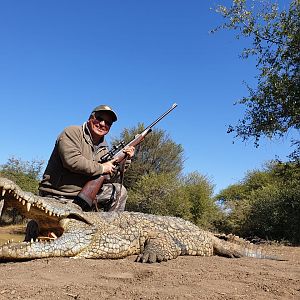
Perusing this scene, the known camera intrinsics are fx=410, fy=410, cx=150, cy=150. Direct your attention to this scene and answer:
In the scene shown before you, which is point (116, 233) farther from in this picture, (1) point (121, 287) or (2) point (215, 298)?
(2) point (215, 298)

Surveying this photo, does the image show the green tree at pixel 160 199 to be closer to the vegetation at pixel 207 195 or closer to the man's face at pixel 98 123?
the vegetation at pixel 207 195

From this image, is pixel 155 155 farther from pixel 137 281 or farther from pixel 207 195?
pixel 137 281

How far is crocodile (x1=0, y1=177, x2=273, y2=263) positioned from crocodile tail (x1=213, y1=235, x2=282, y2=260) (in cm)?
5

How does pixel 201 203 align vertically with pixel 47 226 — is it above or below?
above

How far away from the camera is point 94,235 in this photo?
568 centimetres

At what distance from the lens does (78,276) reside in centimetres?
429

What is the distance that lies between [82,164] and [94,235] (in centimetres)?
123

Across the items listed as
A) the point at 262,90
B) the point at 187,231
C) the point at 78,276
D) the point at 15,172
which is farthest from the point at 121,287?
the point at 15,172

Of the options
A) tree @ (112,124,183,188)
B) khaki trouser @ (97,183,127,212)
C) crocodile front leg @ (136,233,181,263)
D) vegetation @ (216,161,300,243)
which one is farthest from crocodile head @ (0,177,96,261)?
tree @ (112,124,183,188)

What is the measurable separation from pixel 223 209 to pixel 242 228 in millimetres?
3576

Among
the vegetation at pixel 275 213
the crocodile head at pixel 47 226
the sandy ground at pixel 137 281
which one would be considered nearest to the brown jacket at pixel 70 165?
the crocodile head at pixel 47 226

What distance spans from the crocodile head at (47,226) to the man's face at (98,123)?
1563mm

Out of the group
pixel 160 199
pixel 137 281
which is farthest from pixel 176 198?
pixel 137 281

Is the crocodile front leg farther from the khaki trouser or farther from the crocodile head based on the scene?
the khaki trouser
